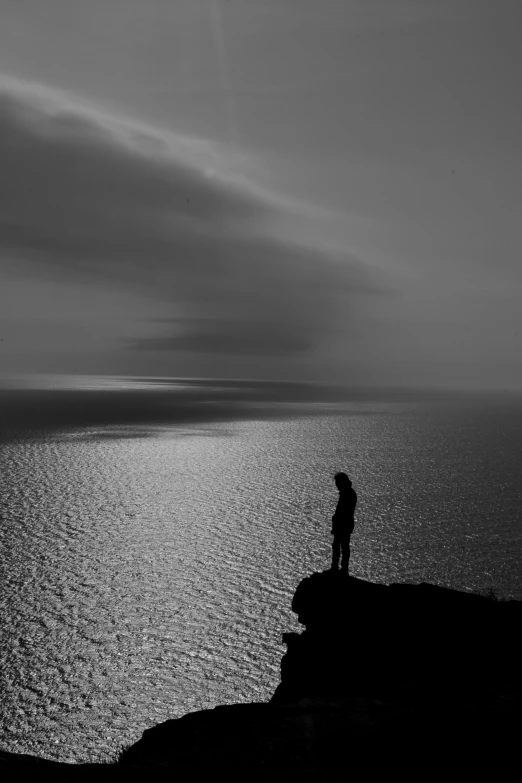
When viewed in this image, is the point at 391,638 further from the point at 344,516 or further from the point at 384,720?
the point at 384,720

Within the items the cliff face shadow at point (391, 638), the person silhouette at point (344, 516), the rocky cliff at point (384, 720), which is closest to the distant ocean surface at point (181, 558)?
the cliff face shadow at point (391, 638)

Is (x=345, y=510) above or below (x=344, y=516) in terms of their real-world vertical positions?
above

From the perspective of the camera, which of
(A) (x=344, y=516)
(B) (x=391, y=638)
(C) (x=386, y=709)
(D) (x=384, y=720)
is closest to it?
(D) (x=384, y=720)

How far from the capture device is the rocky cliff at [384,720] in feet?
25.3

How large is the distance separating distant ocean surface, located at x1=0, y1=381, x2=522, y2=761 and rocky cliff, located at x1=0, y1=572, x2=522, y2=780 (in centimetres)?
2145

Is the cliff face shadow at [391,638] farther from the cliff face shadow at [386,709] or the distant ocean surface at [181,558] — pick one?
the distant ocean surface at [181,558]

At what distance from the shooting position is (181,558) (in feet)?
186

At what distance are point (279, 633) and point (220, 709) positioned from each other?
106 ft

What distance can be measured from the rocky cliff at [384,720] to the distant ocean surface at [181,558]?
21448 millimetres

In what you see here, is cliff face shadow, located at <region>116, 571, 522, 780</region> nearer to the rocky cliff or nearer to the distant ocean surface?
the rocky cliff

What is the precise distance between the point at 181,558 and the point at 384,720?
50645 mm

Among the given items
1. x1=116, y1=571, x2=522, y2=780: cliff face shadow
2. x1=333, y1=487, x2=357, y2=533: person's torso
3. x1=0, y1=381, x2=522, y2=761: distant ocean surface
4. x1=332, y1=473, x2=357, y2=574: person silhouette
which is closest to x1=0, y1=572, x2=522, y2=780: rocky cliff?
x1=116, y1=571, x2=522, y2=780: cliff face shadow

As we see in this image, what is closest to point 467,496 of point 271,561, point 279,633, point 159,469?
point 271,561

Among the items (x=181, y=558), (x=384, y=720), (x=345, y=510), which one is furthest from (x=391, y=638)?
(x=181, y=558)
